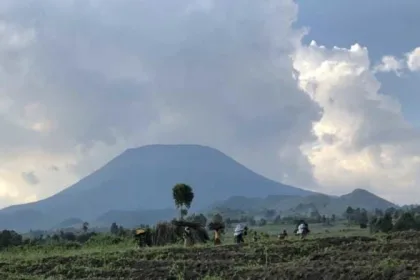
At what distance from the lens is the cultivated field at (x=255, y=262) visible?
619 inches

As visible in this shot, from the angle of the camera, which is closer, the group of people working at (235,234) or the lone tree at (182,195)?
the group of people working at (235,234)

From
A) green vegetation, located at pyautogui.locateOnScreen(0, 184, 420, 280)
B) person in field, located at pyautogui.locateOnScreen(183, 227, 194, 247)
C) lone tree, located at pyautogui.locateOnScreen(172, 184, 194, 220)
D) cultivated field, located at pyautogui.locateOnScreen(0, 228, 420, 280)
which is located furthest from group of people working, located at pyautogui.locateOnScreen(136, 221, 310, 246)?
lone tree, located at pyautogui.locateOnScreen(172, 184, 194, 220)

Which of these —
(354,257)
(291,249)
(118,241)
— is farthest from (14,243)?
(354,257)

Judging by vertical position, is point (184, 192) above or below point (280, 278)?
above

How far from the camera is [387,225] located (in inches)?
1612

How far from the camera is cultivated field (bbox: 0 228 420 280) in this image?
15719 millimetres

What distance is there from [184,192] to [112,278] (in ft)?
68.1

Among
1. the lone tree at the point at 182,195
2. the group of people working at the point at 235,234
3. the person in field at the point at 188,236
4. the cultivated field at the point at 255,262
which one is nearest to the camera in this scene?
the cultivated field at the point at 255,262

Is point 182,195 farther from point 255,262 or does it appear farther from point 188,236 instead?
point 255,262

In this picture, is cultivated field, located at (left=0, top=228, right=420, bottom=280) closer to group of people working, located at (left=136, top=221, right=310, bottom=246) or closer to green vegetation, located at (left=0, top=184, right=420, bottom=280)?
green vegetation, located at (left=0, top=184, right=420, bottom=280)

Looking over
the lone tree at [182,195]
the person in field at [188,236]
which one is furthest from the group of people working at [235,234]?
the lone tree at [182,195]

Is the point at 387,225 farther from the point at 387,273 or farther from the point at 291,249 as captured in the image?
the point at 387,273

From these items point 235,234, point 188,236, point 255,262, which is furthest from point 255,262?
point 188,236

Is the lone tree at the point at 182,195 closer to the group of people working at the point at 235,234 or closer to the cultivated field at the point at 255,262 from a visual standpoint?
the group of people working at the point at 235,234
